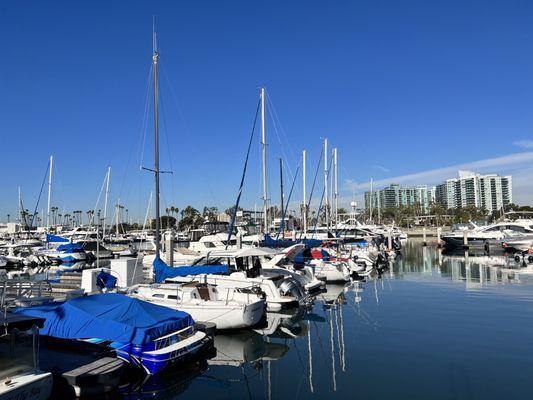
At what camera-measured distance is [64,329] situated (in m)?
15.4

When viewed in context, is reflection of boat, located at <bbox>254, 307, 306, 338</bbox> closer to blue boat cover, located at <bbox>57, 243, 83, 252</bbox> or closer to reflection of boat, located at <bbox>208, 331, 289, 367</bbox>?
reflection of boat, located at <bbox>208, 331, 289, 367</bbox>

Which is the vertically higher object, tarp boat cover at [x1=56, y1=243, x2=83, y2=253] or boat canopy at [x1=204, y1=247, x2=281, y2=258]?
boat canopy at [x1=204, y1=247, x2=281, y2=258]

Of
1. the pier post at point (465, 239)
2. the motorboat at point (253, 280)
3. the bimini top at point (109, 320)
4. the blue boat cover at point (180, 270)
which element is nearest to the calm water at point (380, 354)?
the motorboat at point (253, 280)

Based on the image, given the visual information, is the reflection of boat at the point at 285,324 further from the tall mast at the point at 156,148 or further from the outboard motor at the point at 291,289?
the tall mast at the point at 156,148

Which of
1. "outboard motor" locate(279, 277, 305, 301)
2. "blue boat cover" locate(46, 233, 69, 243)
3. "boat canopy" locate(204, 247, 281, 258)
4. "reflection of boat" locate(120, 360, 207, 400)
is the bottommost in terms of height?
"reflection of boat" locate(120, 360, 207, 400)

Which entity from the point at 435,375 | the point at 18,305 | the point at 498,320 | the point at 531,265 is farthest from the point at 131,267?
the point at 531,265

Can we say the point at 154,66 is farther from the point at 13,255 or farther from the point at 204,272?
the point at 13,255

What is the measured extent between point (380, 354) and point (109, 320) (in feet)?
34.5

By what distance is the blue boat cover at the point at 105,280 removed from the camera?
2548cm

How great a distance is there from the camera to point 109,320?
50.1ft

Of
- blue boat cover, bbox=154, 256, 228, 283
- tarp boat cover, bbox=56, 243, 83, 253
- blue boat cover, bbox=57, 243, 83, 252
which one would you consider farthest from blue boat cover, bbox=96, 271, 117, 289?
blue boat cover, bbox=57, 243, 83, 252

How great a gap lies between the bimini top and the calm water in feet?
5.52

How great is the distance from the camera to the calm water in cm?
1405

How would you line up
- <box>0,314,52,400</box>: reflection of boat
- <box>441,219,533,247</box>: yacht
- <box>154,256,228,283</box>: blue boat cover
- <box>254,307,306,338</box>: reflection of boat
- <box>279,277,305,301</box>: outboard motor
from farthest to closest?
<box>441,219,533,247</box>: yacht
<box>154,256,228,283</box>: blue boat cover
<box>279,277,305,301</box>: outboard motor
<box>254,307,306,338</box>: reflection of boat
<box>0,314,52,400</box>: reflection of boat
